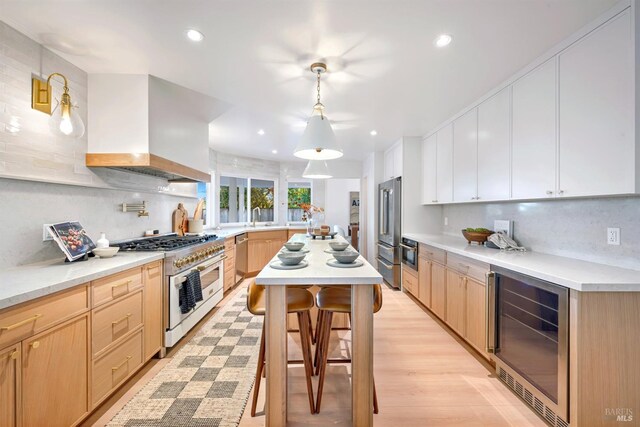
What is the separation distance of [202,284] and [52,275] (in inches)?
60.4

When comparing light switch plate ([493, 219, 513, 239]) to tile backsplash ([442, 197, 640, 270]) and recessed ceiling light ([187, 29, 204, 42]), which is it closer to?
tile backsplash ([442, 197, 640, 270])

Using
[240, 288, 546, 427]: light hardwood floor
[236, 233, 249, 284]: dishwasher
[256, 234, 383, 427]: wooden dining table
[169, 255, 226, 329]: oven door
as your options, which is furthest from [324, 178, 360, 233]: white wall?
[256, 234, 383, 427]: wooden dining table

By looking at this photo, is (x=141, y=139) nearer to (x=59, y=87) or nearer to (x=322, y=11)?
(x=59, y=87)

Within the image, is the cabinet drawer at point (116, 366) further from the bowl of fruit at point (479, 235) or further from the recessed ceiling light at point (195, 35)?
the bowl of fruit at point (479, 235)

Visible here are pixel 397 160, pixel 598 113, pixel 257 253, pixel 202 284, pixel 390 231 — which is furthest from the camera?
pixel 257 253

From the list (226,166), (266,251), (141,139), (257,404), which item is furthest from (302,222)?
(257,404)

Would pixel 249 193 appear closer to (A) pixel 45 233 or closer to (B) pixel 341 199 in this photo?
(B) pixel 341 199

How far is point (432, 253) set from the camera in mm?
3193

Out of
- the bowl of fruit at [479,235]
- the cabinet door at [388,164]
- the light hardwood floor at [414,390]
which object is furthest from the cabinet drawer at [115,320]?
the cabinet door at [388,164]

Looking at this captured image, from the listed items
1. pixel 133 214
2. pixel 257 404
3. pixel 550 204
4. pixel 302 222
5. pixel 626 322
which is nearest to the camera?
pixel 626 322

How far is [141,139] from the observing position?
2.33 meters

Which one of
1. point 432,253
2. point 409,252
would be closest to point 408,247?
point 409,252

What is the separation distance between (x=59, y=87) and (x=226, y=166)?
3438mm

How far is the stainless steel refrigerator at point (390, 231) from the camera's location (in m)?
4.19
